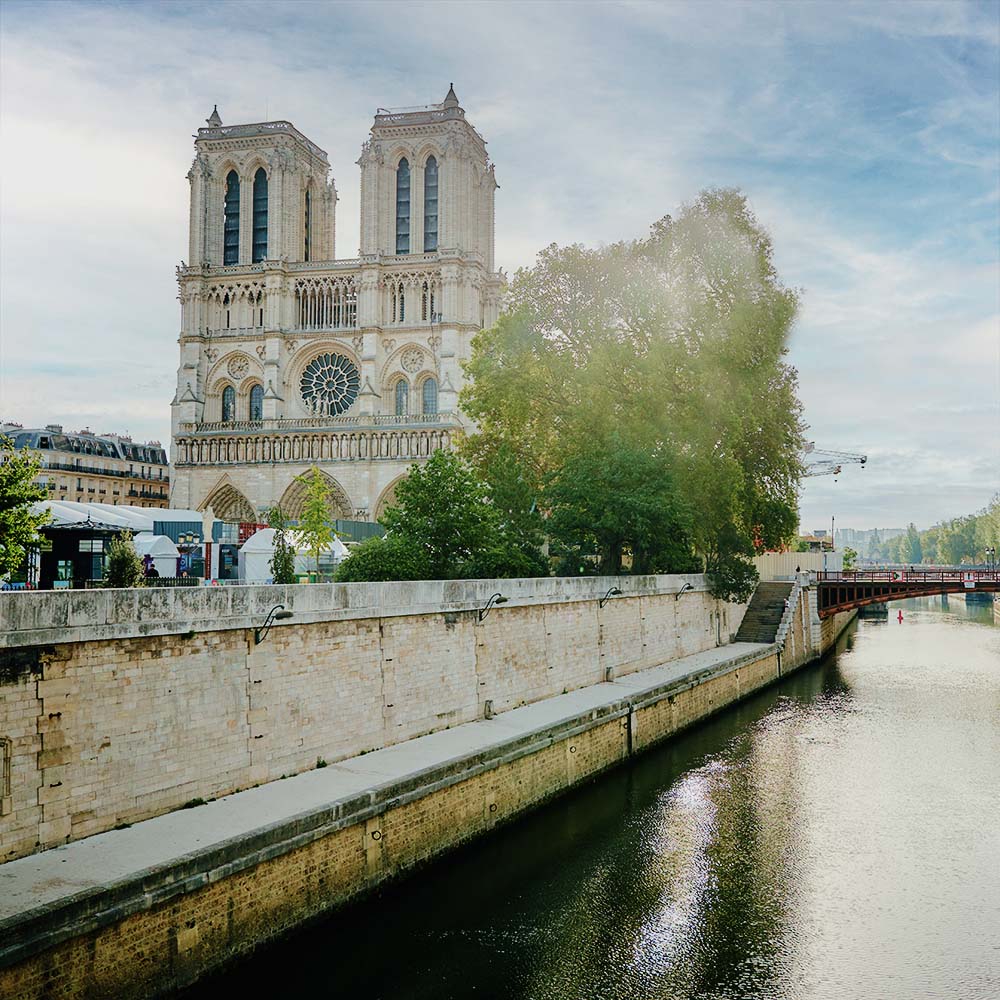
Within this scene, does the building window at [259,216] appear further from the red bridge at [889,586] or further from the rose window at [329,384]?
the red bridge at [889,586]

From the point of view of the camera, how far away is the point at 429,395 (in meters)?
59.5

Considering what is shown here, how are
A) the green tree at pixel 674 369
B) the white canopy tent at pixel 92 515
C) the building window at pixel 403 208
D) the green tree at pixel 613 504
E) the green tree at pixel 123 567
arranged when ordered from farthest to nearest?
the building window at pixel 403 208
the green tree at pixel 674 369
the green tree at pixel 613 504
the white canopy tent at pixel 92 515
the green tree at pixel 123 567

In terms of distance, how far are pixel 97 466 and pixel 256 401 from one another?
14048mm

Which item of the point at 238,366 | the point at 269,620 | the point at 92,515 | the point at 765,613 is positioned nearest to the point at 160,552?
the point at 92,515

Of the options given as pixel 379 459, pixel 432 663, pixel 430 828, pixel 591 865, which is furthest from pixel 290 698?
pixel 379 459

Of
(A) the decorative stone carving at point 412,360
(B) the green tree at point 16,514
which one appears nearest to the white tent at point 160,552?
(B) the green tree at point 16,514

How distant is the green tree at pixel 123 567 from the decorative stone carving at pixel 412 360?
123ft

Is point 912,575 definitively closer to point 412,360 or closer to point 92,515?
point 412,360

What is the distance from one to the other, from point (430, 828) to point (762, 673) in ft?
71.7

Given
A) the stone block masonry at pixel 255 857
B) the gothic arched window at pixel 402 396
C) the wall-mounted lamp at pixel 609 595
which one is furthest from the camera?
the gothic arched window at pixel 402 396

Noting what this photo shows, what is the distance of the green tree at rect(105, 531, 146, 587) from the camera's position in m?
22.2

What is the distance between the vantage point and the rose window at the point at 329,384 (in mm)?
61125

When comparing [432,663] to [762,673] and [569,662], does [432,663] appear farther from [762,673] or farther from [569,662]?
[762,673]

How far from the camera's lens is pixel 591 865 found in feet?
49.8
